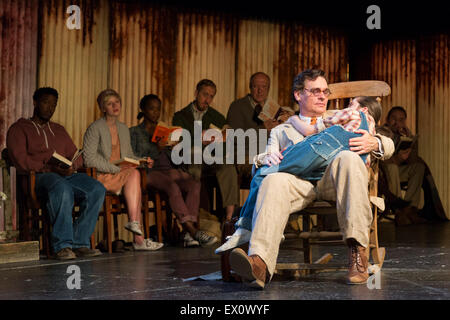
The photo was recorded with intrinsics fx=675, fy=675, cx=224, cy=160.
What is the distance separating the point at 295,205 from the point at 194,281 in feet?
2.01

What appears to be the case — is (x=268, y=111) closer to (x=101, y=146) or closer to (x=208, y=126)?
(x=208, y=126)

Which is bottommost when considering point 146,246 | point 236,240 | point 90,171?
point 146,246

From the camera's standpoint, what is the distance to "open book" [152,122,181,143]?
5.56 m

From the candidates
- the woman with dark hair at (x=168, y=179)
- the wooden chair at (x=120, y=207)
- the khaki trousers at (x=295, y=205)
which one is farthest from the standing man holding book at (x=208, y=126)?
the khaki trousers at (x=295, y=205)

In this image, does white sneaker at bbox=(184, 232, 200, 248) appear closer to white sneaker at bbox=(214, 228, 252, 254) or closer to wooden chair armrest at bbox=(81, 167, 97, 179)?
wooden chair armrest at bbox=(81, 167, 97, 179)

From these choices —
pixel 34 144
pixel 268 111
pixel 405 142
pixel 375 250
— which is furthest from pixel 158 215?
pixel 405 142

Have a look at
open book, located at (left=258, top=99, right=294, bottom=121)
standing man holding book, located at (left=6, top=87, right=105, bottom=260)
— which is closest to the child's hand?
standing man holding book, located at (left=6, top=87, right=105, bottom=260)

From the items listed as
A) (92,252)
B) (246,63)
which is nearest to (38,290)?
(92,252)

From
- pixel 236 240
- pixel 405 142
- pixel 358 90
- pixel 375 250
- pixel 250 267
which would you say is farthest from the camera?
pixel 405 142

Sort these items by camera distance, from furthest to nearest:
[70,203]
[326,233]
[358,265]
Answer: [70,203], [326,233], [358,265]

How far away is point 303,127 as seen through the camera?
3.40 metres

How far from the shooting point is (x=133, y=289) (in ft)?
9.83

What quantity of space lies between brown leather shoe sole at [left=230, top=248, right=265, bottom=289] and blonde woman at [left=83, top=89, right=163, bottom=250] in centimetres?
251

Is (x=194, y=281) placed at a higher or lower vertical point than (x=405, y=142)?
lower
